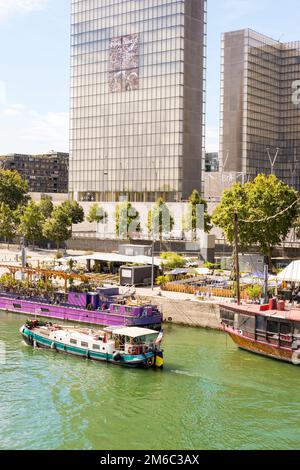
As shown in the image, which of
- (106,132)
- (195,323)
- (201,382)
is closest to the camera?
(201,382)

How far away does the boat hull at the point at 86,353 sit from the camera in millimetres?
44906

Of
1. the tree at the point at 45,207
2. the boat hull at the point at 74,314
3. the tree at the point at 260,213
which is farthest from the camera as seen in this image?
the tree at the point at 45,207

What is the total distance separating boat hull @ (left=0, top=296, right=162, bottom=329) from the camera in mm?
57125

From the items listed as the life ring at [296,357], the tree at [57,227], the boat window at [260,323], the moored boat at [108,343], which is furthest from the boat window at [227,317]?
the tree at [57,227]

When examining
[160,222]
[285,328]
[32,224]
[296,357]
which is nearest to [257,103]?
[160,222]

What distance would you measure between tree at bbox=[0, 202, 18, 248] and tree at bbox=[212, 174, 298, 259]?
5097 cm

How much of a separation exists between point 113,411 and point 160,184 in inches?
4458

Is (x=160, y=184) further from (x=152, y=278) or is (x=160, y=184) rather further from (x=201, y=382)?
(x=201, y=382)

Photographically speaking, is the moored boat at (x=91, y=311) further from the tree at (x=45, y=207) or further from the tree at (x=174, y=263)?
the tree at (x=45, y=207)

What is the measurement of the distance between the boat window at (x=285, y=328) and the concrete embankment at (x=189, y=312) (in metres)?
10.6

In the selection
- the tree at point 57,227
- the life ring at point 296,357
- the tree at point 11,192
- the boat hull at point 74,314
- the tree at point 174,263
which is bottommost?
the life ring at point 296,357

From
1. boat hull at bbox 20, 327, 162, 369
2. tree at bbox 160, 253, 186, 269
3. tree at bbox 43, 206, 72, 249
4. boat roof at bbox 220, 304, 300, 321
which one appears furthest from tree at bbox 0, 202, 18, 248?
boat roof at bbox 220, 304, 300, 321

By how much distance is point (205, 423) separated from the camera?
114 ft
